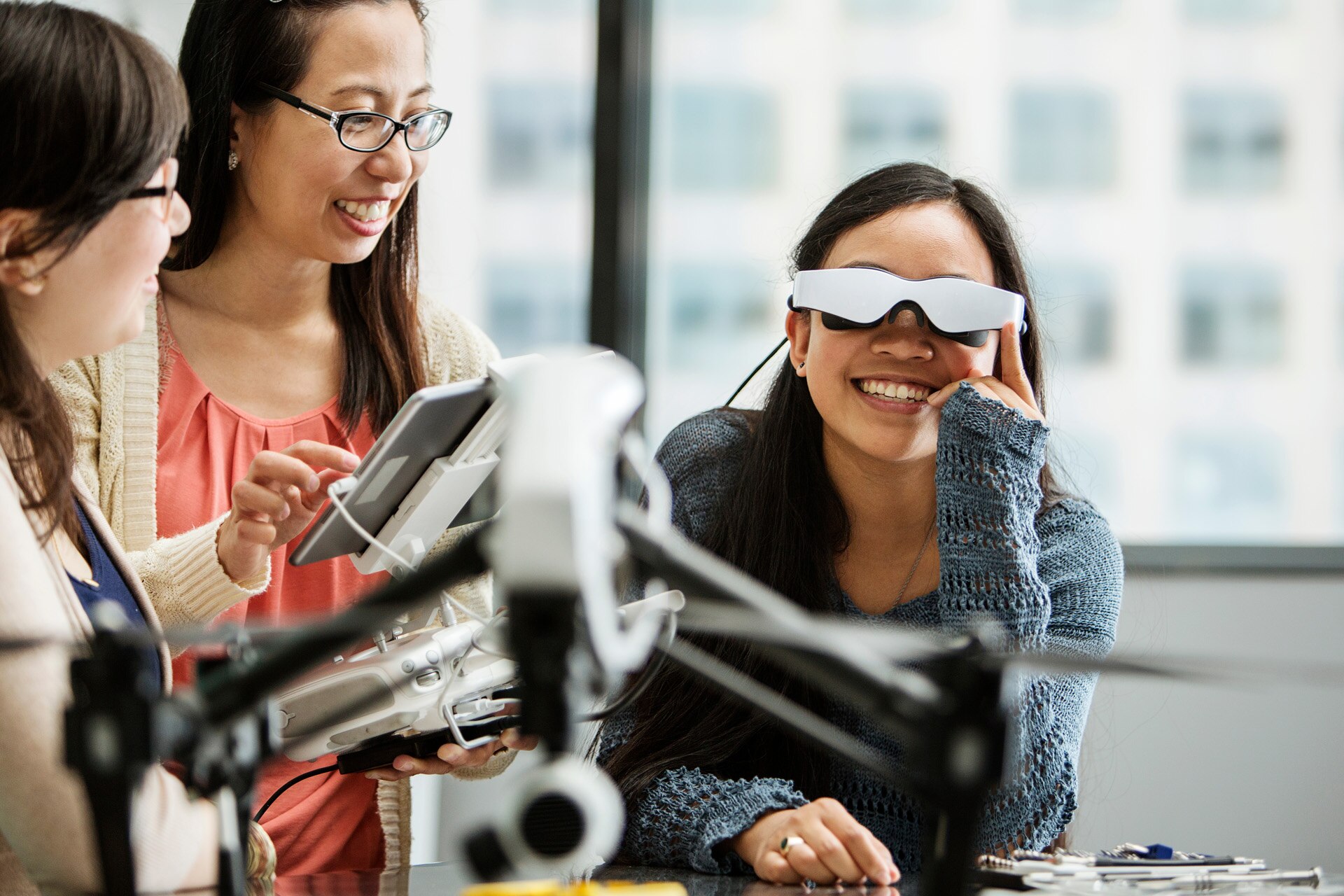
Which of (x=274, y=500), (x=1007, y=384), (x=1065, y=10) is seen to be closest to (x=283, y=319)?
(x=274, y=500)

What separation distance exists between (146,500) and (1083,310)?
2.05m

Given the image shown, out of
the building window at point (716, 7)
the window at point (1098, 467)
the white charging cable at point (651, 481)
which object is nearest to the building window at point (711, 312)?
the building window at point (716, 7)

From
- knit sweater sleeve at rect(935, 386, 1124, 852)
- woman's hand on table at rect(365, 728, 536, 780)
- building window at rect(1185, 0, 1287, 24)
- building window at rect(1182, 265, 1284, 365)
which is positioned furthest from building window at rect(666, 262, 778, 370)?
woman's hand on table at rect(365, 728, 536, 780)

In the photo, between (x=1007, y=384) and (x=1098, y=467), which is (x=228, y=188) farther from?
(x=1098, y=467)

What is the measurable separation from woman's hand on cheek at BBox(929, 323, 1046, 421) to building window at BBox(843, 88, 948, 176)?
134 cm

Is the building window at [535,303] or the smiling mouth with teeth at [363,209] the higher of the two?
the smiling mouth with teeth at [363,209]

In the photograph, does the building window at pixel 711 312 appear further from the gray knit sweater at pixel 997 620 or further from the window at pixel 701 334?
the gray knit sweater at pixel 997 620

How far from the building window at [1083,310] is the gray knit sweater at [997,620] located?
121cm

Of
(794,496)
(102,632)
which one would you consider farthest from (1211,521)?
(102,632)

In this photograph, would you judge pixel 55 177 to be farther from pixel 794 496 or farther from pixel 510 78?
pixel 510 78

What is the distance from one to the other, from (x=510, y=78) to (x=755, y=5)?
62cm

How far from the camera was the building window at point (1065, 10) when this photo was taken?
2.81 metres

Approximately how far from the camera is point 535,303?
10.2 ft

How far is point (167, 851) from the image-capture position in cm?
91
